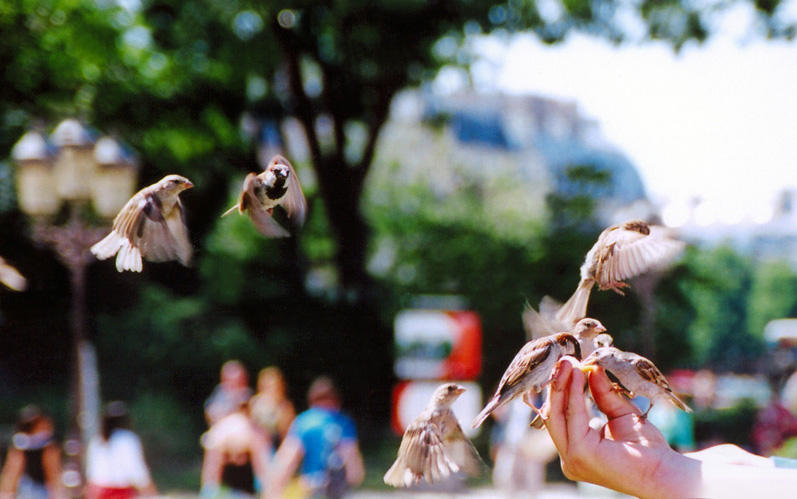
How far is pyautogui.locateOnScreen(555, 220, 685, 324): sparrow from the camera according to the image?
94.0 inches

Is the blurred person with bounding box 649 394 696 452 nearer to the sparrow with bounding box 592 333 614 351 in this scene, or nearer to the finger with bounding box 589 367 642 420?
the sparrow with bounding box 592 333 614 351

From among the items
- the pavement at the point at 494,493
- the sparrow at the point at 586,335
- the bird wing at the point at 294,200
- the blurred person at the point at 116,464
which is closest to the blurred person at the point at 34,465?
the blurred person at the point at 116,464

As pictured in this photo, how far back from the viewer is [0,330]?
51.9 ft

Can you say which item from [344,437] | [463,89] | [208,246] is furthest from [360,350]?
[344,437]

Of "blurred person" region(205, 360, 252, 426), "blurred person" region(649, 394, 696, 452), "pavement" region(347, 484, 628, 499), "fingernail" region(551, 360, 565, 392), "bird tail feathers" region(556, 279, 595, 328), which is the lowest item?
"pavement" region(347, 484, 628, 499)

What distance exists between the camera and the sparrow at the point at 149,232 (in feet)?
7.36

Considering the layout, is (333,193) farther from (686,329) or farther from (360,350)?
(686,329)

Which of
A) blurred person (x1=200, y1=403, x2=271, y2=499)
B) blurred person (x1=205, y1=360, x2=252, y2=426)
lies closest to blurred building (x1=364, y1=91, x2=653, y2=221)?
blurred person (x1=205, y1=360, x2=252, y2=426)

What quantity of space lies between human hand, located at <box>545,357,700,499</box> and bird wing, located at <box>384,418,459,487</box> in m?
0.38

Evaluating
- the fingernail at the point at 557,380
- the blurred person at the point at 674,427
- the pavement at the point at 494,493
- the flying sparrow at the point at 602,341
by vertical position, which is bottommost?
the pavement at the point at 494,493

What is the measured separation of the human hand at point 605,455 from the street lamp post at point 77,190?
6.33 m

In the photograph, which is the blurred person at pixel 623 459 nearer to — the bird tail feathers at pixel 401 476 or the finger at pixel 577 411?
the finger at pixel 577 411

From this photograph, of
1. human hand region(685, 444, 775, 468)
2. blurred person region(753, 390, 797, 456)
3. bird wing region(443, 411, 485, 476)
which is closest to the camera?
human hand region(685, 444, 775, 468)

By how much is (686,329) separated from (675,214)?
11.5 meters
